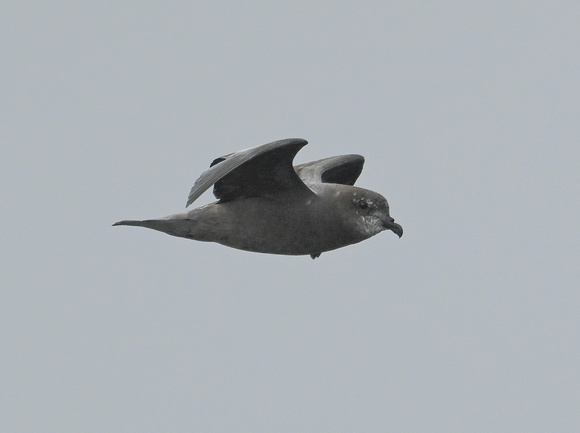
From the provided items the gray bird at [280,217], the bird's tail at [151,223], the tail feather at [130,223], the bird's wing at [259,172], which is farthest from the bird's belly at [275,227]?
the tail feather at [130,223]

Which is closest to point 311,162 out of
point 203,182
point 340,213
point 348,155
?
point 348,155

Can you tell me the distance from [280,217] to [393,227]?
1.22 m

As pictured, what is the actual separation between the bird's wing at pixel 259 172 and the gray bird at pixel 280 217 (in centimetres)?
1

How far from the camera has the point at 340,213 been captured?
14.2 meters

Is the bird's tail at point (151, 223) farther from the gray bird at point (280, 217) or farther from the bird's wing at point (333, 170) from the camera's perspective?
the bird's wing at point (333, 170)

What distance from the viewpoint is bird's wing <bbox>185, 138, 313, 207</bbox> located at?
13219mm

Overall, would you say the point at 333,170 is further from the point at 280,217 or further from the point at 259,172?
the point at 259,172

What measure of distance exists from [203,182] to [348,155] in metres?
3.76

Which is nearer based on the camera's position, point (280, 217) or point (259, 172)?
point (259, 172)

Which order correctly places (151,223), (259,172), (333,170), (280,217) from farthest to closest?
(333,170) < (151,223) < (280,217) < (259,172)

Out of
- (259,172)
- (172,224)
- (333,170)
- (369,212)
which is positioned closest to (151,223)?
(172,224)

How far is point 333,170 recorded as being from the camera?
16188mm

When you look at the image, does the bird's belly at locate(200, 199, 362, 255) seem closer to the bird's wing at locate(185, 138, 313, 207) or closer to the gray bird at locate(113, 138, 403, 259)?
the gray bird at locate(113, 138, 403, 259)

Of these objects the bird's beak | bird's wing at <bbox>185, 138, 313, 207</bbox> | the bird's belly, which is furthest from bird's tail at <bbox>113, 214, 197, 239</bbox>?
the bird's beak
